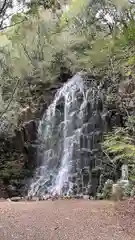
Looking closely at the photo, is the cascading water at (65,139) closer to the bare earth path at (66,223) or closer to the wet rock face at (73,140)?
the wet rock face at (73,140)

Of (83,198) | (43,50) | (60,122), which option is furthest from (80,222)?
(43,50)

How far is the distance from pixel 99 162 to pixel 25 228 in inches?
281

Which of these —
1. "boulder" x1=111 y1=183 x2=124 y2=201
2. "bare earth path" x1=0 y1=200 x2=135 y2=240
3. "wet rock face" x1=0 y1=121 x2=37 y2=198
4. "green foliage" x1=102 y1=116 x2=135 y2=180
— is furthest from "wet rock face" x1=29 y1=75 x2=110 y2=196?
"bare earth path" x1=0 y1=200 x2=135 y2=240

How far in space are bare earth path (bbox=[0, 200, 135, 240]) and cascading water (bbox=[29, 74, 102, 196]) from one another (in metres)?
4.24

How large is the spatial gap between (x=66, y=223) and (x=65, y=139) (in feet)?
25.0

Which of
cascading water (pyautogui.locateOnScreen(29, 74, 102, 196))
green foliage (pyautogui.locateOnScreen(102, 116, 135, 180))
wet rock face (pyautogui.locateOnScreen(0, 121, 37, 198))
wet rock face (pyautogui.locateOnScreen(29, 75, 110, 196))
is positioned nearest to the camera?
green foliage (pyautogui.locateOnScreen(102, 116, 135, 180))

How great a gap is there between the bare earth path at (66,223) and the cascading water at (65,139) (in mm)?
4244

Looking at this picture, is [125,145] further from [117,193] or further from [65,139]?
[65,139]

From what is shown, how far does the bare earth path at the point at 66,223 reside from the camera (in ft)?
20.5

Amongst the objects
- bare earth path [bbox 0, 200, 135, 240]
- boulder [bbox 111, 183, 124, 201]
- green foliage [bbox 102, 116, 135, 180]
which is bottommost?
bare earth path [bbox 0, 200, 135, 240]

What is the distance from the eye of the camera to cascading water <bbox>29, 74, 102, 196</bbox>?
13.7m

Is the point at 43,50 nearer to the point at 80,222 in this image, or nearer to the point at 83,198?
the point at 83,198

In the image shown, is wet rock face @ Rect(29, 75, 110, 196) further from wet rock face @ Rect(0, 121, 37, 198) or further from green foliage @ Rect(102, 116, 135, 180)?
green foliage @ Rect(102, 116, 135, 180)

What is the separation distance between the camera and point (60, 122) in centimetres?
1544
